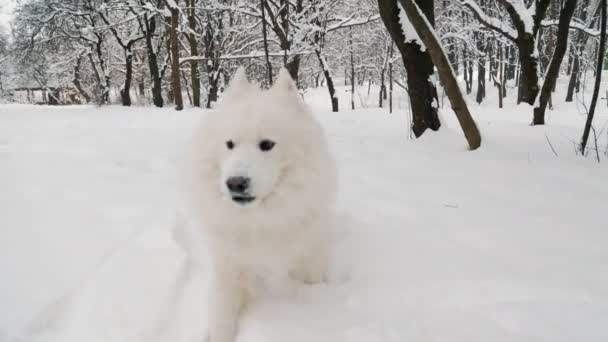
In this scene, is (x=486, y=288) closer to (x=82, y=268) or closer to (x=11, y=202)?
(x=82, y=268)

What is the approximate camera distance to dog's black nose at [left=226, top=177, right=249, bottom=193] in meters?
1.64

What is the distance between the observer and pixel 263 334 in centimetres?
162

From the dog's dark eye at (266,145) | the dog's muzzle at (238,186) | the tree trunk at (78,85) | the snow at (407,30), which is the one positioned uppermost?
the tree trunk at (78,85)

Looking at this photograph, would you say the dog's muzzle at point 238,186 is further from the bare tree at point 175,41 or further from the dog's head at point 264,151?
the bare tree at point 175,41

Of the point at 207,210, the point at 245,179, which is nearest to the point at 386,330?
the point at 245,179

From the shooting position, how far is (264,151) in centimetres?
187

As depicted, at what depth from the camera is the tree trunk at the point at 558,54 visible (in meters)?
4.78

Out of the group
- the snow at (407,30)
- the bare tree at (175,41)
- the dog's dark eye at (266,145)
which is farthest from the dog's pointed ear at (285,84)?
the bare tree at (175,41)

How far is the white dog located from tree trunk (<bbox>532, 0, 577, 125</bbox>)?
471cm

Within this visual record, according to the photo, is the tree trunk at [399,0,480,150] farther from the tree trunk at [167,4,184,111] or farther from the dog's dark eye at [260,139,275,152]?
the tree trunk at [167,4,184,111]

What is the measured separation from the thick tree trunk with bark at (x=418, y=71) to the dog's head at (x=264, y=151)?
3.40 m

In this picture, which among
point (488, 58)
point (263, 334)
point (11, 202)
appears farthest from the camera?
point (488, 58)

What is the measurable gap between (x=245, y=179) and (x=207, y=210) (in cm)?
42

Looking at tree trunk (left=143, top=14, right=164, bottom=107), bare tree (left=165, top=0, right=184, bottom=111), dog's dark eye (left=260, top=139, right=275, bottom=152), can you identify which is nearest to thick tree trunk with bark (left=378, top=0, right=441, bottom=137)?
dog's dark eye (left=260, top=139, right=275, bottom=152)
